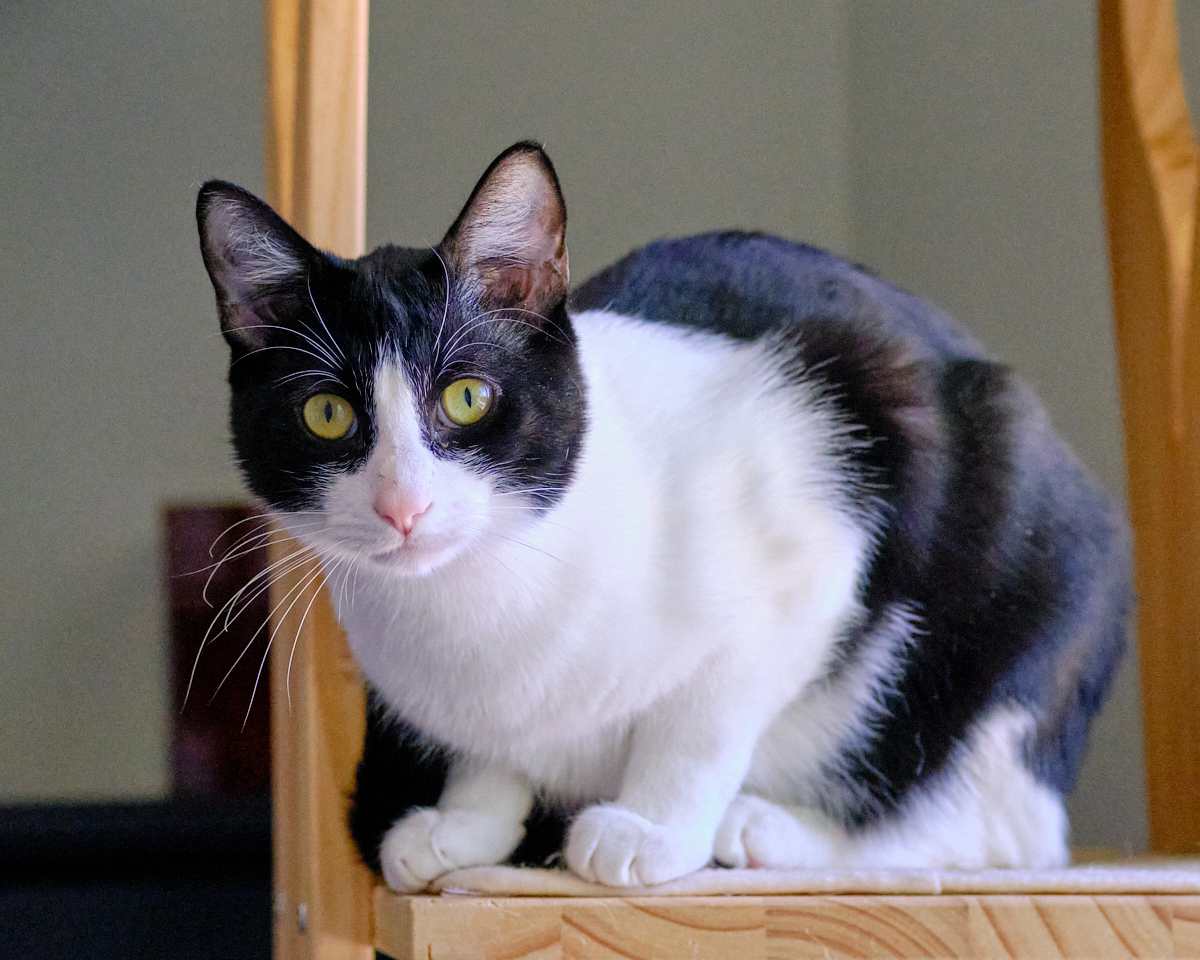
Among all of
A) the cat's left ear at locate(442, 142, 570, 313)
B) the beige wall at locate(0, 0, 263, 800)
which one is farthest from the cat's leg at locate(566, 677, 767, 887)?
the beige wall at locate(0, 0, 263, 800)

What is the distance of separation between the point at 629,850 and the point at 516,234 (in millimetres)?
344

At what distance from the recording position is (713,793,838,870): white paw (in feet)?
2.21

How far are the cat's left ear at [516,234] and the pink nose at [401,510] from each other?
140mm

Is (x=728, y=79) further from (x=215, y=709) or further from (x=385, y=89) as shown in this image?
(x=215, y=709)

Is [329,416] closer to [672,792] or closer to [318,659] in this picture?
[318,659]

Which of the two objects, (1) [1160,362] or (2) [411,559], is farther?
(1) [1160,362]

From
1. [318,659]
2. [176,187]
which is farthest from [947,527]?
[176,187]

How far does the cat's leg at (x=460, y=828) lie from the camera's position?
658 millimetres

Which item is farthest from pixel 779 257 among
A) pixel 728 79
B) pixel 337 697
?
pixel 728 79

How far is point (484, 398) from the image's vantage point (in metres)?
0.62

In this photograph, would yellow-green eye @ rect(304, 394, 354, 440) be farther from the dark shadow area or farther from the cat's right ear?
the dark shadow area

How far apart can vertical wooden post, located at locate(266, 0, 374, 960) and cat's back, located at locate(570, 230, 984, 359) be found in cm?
21

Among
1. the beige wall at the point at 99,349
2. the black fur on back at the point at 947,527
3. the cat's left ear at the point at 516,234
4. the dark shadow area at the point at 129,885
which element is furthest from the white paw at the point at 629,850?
the beige wall at the point at 99,349

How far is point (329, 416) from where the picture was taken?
617mm
